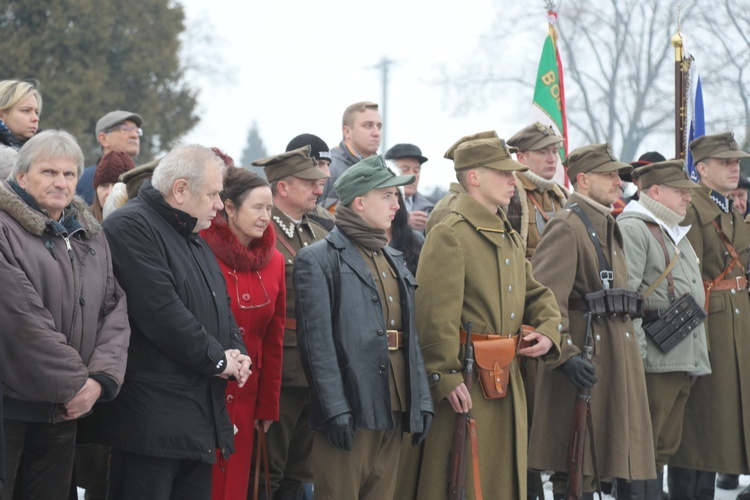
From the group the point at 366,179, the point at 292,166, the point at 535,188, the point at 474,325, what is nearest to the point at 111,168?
the point at 292,166

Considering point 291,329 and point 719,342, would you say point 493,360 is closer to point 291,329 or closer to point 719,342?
point 291,329

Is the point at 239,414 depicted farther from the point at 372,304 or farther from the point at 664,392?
the point at 664,392

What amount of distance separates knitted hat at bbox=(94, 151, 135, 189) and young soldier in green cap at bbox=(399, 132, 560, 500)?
2169mm

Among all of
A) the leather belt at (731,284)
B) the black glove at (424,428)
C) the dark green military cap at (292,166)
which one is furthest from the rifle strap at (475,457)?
the leather belt at (731,284)

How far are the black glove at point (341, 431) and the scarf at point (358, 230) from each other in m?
0.91

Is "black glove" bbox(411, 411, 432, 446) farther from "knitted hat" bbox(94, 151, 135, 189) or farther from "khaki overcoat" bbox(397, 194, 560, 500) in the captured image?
"knitted hat" bbox(94, 151, 135, 189)

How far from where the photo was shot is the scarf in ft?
18.3

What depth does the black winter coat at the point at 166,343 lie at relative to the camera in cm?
478

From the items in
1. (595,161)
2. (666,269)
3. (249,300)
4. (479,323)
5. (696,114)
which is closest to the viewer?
(249,300)

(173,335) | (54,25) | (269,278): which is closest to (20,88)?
(269,278)

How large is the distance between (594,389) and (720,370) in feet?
5.54

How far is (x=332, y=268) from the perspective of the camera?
5430 millimetres

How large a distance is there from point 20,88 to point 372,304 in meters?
3.01

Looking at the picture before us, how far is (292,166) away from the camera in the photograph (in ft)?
21.1
